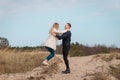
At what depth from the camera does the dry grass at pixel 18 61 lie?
1938 cm

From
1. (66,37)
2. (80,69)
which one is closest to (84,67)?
(80,69)

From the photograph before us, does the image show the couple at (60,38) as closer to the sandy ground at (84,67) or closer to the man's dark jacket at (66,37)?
the man's dark jacket at (66,37)

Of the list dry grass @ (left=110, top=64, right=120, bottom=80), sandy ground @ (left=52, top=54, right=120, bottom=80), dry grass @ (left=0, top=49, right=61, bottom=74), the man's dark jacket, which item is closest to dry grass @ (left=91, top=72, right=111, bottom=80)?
sandy ground @ (left=52, top=54, right=120, bottom=80)

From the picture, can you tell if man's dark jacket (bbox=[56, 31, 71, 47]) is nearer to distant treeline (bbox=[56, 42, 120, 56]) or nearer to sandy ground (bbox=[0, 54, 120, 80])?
sandy ground (bbox=[0, 54, 120, 80])

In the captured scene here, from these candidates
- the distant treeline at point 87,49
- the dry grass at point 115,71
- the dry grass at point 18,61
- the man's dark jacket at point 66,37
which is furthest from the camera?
the distant treeline at point 87,49

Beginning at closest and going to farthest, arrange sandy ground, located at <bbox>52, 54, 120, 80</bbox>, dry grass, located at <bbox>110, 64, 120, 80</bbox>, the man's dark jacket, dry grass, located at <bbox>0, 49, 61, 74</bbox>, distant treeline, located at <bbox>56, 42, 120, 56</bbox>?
the man's dark jacket < sandy ground, located at <bbox>52, 54, 120, 80</bbox> < dry grass, located at <bbox>110, 64, 120, 80</bbox> < dry grass, located at <bbox>0, 49, 61, 74</bbox> < distant treeline, located at <bbox>56, 42, 120, 56</bbox>

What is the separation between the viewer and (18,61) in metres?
20.6

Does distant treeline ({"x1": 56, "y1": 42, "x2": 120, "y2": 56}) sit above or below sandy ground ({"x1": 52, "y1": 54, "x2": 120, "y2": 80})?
above

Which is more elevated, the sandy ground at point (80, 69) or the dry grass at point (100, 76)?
the sandy ground at point (80, 69)

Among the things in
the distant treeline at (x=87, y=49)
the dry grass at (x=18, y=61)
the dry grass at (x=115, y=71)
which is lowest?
the dry grass at (x=115, y=71)

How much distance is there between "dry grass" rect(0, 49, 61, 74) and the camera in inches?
763

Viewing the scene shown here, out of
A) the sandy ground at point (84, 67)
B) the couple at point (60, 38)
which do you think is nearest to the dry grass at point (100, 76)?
the sandy ground at point (84, 67)

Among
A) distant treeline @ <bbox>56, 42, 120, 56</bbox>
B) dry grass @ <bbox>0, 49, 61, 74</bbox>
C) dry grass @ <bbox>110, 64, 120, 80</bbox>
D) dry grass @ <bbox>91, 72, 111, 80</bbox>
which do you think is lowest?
dry grass @ <bbox>91, 72, 111, 80</bbox>

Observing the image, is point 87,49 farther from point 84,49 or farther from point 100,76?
point 100,76
